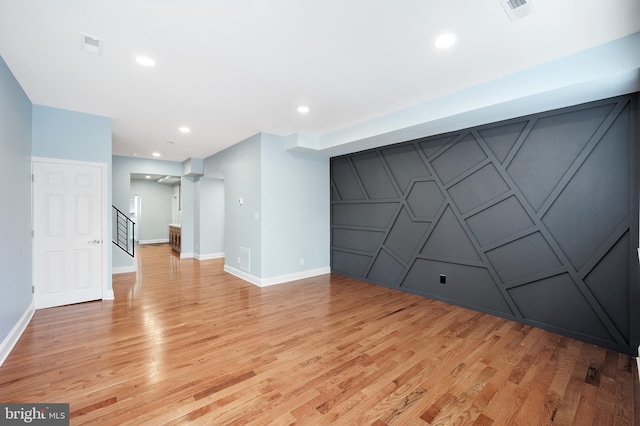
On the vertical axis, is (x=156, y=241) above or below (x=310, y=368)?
above

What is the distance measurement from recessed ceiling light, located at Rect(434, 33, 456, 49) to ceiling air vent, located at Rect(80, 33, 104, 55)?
9.39ft

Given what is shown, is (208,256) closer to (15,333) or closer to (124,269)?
(124,269)

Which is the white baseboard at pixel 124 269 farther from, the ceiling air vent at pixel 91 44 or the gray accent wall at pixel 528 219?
the gray accent wall at pixel 528 219

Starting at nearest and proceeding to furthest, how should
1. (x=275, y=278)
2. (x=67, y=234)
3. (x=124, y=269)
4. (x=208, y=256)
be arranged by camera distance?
(x=67, y=234) < (x=275, y=278) < (x=124, y=269) < (x=208, y=256)

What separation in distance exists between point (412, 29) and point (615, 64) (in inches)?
70.6

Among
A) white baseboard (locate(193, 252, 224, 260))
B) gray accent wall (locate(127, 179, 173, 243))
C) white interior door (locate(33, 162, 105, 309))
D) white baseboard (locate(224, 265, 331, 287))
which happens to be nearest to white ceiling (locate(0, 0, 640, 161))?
white interior door (locate(33, 162, 105, 309))

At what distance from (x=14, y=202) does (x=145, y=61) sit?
2157mm

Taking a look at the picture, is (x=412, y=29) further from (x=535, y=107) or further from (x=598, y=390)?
(x=598, y=390)

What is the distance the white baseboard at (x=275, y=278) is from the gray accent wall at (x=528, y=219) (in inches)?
55.4

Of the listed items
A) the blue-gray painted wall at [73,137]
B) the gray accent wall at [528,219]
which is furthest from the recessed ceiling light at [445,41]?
the blue-gray painted wall at [73,137]

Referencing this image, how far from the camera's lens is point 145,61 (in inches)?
109

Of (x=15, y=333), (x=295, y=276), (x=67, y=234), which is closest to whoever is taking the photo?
(x=15, y=333)

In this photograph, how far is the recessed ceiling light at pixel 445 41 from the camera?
7.82ft

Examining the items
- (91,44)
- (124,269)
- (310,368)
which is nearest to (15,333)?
(91,44)
